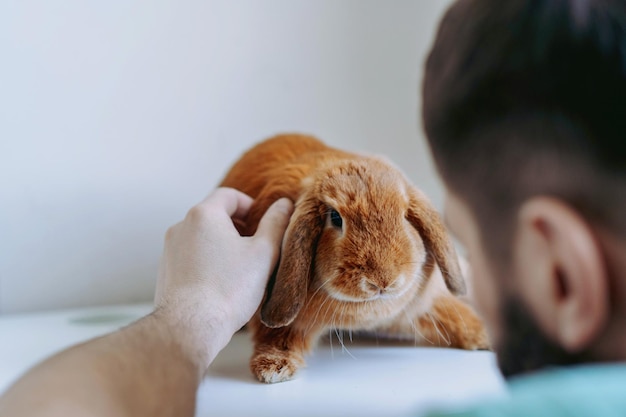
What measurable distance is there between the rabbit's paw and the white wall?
0.60 meters

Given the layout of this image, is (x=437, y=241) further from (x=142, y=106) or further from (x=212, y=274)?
(x=142, y=106)

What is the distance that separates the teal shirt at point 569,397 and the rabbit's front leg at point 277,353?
46 centimetres

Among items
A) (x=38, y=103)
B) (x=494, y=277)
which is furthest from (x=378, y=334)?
(x=38, y=103)

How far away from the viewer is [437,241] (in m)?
0.86

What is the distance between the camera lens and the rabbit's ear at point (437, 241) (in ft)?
2.83

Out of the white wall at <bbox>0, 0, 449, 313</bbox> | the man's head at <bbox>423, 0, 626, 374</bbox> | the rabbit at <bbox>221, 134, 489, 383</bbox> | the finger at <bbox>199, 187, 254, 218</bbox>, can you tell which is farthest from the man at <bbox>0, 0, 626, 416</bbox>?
the white wall at <bbox>0, 0, 449, 313</bbox>

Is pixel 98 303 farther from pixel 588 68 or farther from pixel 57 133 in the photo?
pixel 588 68

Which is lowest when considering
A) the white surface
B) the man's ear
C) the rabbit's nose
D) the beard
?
the white surface

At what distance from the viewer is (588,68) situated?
1.29 feet

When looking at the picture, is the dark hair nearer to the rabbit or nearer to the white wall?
the rabbit

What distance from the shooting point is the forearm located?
504 millimetres

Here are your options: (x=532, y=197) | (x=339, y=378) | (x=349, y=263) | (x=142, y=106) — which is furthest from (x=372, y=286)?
(x=142, y=106)

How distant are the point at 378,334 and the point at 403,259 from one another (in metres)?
0.26

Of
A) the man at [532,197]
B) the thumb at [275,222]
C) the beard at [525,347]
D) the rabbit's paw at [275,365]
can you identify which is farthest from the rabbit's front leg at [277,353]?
the beard at [525,347]
